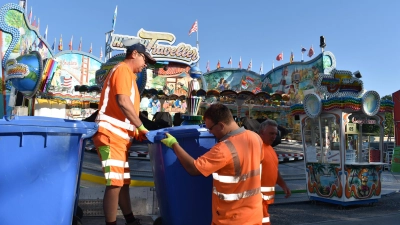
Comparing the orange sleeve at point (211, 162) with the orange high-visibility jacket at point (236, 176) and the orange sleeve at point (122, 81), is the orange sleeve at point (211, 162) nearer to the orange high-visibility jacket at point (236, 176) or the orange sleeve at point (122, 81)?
the orange high-visibility jacket at point (236, 176)

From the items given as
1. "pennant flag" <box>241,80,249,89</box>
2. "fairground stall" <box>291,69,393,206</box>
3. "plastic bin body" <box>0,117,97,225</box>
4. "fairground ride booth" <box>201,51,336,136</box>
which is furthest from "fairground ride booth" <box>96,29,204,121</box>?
"plastic bin body" <box>0,117,97,225</box>

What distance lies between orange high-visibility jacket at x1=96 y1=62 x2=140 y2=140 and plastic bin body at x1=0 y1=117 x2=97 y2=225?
191 millimetres

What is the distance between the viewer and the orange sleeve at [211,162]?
1984 mm

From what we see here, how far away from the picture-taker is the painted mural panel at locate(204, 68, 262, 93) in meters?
30.0

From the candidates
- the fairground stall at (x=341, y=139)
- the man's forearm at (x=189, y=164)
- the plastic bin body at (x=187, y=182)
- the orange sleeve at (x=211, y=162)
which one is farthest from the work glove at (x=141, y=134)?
the fairground stall at (x=341, y=139)

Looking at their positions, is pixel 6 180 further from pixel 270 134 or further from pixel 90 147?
pixel 90 147

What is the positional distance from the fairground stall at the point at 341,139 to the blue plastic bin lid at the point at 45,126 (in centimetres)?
450

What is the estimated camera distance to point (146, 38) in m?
26.8

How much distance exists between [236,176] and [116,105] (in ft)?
4.51

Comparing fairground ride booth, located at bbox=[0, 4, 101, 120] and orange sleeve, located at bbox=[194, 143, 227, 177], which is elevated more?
fairground ride booth, located at bbox=[0, 4, 101, 120]

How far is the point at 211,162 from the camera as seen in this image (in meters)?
2.00

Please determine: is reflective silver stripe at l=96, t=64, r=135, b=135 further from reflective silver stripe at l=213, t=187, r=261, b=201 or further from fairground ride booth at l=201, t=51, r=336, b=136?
fairground ride booth at l=201, t=51, r=336, b=136

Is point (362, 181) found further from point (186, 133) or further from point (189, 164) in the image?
point (189, 164)

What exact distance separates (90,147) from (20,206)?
34.7 ft
